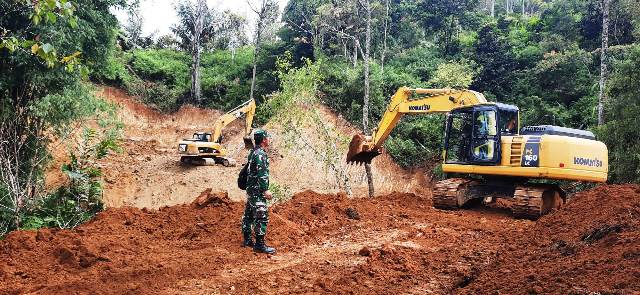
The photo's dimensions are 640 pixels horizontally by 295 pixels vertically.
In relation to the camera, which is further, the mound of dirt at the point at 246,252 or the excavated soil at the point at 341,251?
the mound of dirt at the point at 246,252

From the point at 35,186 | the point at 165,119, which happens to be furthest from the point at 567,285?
the point at 165,119

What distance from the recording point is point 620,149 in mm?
16281

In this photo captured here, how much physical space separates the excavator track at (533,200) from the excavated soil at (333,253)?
54 cm

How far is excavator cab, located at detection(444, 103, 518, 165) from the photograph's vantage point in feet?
34.7

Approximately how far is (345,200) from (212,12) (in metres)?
32.1

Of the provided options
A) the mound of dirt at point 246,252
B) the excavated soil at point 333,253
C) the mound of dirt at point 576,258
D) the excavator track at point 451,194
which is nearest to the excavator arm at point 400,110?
the excavator track at point 451,194

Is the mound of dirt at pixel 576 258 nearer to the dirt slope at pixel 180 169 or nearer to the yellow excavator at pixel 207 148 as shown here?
the dirt slope at pixel 180 169

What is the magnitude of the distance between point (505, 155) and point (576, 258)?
588 centimetres

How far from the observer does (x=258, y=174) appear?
6879mm

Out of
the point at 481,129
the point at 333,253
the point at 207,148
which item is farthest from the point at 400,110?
the point at 207,148

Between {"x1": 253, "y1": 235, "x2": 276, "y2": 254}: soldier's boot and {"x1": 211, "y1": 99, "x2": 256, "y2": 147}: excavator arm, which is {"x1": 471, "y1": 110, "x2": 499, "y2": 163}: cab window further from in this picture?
{"x1": 211, "y1": 99, "x2": 256, "y2": 147}: excavator arm

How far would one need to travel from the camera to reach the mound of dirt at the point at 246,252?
215 inches

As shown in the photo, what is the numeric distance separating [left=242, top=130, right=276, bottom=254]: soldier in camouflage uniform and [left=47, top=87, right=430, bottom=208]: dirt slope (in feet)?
32.3

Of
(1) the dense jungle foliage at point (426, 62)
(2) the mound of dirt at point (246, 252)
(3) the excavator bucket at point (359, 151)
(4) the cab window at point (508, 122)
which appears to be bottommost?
(2) the mound of dirt at point (246, 252)
